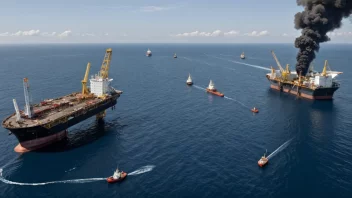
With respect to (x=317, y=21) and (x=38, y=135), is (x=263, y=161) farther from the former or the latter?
(x=317, y=21)

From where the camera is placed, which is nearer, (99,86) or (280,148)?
(280,148)

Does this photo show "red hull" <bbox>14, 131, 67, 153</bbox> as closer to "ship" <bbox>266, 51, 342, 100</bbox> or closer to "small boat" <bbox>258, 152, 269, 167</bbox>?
"small boat" <bbox>258, 152, 269, 167</bbox>

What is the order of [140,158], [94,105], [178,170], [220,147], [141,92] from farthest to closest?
[141,92] → [94,105] → [220,147] → [140,158] → [178,170]

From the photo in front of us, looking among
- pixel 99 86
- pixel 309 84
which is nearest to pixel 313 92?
pixel 309 84

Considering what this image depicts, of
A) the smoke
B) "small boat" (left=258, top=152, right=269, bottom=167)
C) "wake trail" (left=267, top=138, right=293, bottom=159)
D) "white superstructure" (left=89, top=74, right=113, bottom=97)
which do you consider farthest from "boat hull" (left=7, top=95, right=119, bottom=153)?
the smoke

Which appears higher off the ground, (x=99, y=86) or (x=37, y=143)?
(x=99, y=86)

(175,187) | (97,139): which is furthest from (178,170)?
(97,139)

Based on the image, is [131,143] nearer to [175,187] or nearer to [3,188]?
[175,187]
